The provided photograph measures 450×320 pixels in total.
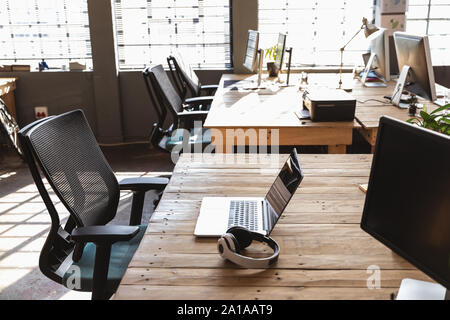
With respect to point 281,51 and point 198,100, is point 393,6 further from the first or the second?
point 198,100

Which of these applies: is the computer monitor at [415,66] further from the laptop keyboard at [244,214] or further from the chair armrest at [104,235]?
the chair armrest at [104,235]

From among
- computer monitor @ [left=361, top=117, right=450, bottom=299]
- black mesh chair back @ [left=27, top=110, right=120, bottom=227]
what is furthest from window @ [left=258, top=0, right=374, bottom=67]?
computer monitor @ [left=361, top=117, right=450, bottom=299]

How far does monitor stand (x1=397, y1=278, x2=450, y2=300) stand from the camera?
4.42ft

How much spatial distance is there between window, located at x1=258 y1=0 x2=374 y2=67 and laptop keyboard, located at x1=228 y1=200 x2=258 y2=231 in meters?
4.19

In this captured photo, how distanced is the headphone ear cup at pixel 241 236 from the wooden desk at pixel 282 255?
0.09m

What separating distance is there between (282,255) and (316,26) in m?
4.73

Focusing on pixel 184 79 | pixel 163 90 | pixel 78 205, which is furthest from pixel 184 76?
pixel 78 205

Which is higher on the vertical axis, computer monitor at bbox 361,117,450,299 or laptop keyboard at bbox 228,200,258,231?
computer monitor at bbox 361,117,450,299

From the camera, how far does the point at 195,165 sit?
2.55 meters

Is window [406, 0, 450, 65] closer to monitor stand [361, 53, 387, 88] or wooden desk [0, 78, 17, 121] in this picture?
monitor stand [361, 53, 387, 88]

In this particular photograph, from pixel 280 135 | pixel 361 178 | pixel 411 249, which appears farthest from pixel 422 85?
pixel 411 249

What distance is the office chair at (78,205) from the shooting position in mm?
1853

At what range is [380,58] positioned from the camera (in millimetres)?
4660
